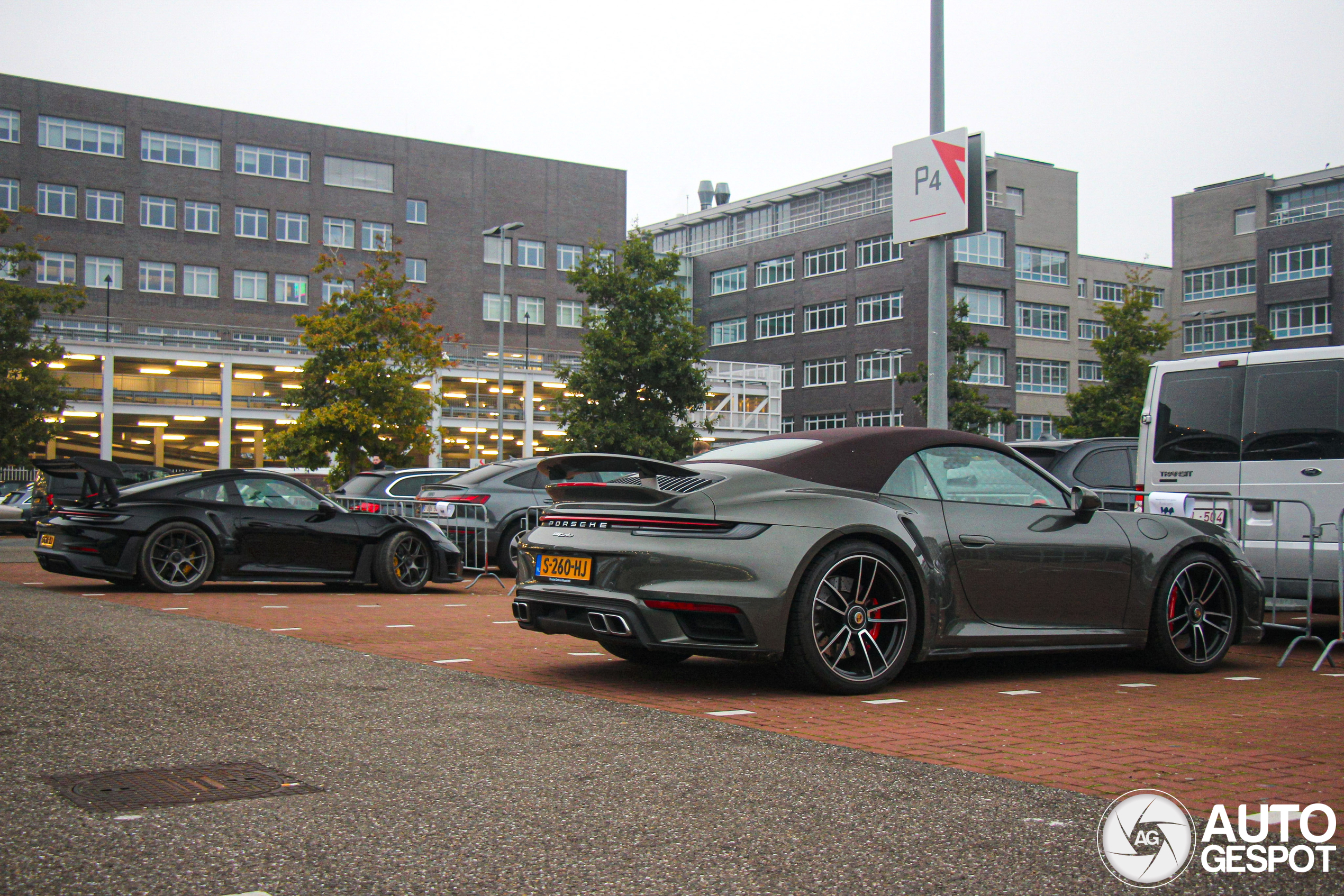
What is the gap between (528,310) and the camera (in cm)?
6562

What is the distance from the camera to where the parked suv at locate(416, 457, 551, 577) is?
48.1 ft

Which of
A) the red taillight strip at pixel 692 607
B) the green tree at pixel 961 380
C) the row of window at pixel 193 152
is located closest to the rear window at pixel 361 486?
the red taillight strip at pixel 692 607

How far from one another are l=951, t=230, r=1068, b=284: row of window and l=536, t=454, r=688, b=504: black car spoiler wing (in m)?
63.8

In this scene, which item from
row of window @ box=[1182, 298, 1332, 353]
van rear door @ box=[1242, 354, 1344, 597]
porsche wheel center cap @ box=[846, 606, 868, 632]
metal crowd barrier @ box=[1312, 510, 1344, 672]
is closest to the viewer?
porsche wheel center cap @ box=[846, 606, 868, 632]

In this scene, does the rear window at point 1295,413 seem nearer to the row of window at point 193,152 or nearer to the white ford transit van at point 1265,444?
the white ford transit van at point 1265,444

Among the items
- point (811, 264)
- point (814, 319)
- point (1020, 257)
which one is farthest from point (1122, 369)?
point (811, 264)

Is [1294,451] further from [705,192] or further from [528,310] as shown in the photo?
[705,192]

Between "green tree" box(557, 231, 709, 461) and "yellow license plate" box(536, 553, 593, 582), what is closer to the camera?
"yellow license plate" box(536, 553, 593, 582)

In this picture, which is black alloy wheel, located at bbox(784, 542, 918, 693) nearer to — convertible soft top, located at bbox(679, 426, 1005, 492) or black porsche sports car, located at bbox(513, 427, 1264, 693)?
black porsche sports car, located at bbox(513, 427, 1264, 693)

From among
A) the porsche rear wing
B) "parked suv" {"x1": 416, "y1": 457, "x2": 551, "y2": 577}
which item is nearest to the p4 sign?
"parked suv" {"x1": 416, "y1": 457, "x2": 551, "y2": 577}

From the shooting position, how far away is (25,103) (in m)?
53.3

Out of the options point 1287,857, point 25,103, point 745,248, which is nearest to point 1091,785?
point 1287,857

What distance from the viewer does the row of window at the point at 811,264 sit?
69438 millimetres

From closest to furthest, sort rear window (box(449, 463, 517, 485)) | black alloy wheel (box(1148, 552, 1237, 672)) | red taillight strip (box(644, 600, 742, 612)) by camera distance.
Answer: red taillight strip (box(644, 600, 742, 612)) → black alloy wheel (box(1148, 552, 1237, 672)) → rear window (box(449, 463, 517, 485))
